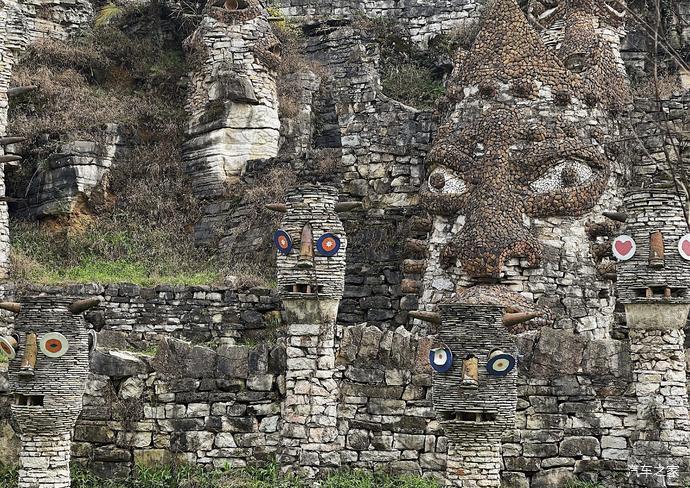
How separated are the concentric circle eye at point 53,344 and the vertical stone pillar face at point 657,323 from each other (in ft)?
21.1

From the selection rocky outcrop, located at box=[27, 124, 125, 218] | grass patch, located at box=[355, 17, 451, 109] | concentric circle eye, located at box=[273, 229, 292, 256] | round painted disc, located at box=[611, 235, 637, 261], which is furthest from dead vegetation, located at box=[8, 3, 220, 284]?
round painted disc, located at box=[611, 235, 637, 261]

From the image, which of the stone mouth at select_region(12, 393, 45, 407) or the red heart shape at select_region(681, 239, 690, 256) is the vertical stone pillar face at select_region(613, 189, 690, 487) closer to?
the red heart shape at select_region(681, 239, 690, 256)

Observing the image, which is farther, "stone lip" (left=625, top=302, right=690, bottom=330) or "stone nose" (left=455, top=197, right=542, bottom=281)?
"stone nose" (left=455, top=197, right=542, bottom=281)

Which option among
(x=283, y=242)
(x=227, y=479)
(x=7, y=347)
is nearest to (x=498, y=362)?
(x=283, y=242)

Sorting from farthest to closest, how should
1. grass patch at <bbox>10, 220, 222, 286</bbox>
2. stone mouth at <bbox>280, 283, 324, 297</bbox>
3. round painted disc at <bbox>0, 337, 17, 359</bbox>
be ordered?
1. grass patch at <bbox>10, 220, 222, 286</bbox>
2. stone mouth at <bbox>280, 283, 324, 297</bbox>
3. round painted disc at <bbox>0, 337, 17, 359</bbox>

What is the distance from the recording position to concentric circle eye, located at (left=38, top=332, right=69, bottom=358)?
15.8 m

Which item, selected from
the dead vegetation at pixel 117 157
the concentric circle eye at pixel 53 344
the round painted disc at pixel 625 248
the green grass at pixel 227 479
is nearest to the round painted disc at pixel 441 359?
the green grass at pixel 227 479

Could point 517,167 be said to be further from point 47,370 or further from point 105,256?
point 47,370

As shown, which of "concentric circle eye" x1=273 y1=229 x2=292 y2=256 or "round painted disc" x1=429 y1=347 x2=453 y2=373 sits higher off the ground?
"concentric circle eye" x1=273 y1=229 x2=292 y2=256

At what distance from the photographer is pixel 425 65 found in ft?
90.0

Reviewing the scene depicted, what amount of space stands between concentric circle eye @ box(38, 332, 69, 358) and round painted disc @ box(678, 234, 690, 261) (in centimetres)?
704

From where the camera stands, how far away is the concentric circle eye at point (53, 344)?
15.8 m

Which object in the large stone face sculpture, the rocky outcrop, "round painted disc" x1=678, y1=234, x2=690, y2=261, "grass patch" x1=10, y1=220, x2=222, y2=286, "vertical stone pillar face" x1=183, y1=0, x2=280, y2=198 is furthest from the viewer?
"vertical stone pillar face" x1=183, y1=0, x2=280, y2=198

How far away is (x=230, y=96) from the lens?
24.3m
